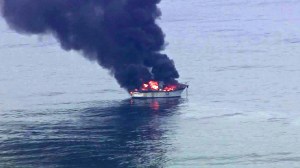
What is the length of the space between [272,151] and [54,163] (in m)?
42.2

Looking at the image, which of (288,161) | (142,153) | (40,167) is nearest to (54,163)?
(40,167)

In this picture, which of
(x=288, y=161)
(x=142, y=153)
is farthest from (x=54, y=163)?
(x=288, y=161)

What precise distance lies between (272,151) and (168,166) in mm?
22853

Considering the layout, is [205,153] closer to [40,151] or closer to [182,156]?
[182,156]

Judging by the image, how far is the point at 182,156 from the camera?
198m

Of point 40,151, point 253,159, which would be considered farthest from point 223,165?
point 40,151

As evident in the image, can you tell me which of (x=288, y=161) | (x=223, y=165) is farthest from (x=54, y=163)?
(x=288, y=161)

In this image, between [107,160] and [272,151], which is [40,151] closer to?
[107,160]

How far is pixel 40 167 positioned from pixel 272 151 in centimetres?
4514

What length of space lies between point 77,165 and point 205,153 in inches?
1018

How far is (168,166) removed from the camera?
622 ft

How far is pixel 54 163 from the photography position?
19162 centimetres

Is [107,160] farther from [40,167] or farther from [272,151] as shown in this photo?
[272,151]

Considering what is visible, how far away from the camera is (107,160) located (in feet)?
637
